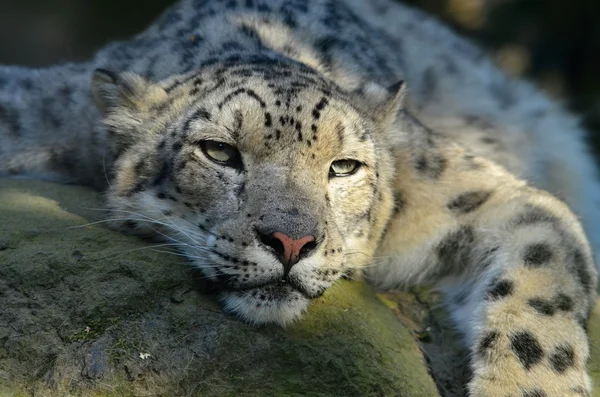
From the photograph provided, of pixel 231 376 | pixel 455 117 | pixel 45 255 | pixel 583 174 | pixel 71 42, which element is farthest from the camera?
pixel 71 42

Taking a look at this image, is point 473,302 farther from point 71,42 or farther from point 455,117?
Result: point 71,42

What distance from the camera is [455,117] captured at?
6609 mm

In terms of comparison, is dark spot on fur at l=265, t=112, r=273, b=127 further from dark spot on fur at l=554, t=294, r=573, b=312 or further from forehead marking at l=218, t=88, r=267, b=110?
dark spot on fur at l=554, t=294, r=573, b=312

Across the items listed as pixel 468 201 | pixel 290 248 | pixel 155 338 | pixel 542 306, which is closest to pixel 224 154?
pixel 290 248

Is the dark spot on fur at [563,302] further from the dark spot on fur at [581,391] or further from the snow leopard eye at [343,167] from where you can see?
the snow leopard eye at [343,167]

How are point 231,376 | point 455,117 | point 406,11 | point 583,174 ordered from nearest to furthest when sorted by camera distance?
point 231,376
point 455,117
point 583,174
point 406,11

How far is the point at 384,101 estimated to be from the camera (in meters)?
4.96

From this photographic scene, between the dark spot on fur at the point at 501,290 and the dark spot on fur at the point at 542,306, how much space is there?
134 mm

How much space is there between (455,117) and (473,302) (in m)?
2.42

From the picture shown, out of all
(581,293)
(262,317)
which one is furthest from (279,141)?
(581,293)

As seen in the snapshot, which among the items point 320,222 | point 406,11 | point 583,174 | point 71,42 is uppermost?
point 406,11

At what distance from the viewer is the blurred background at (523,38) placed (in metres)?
12.4

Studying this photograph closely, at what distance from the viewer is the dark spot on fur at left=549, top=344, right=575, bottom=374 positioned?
13.0 feet

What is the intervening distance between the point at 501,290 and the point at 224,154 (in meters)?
1.58
